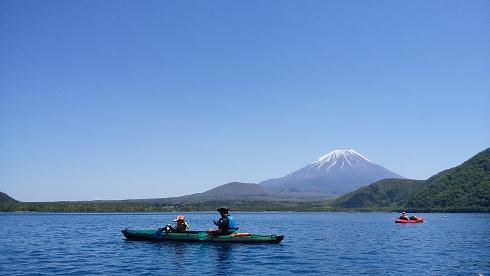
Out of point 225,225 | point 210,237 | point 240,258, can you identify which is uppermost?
point 225,225

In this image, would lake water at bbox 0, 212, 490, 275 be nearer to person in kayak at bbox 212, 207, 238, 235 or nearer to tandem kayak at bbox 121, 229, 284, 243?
tandem kayak at bbox 121, 229, 284, 243

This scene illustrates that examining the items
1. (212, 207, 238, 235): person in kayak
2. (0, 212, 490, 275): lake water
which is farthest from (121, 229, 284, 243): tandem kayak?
A: (0, 212, 490, 275): lake water

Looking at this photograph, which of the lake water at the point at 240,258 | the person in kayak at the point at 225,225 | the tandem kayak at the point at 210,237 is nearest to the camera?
the lake water at the point at 240,258

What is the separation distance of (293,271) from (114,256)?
52.4 ft

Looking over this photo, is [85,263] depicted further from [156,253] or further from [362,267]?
[362,267]

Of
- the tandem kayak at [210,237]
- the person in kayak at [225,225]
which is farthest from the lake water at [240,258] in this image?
the person in kayak at [225,225]

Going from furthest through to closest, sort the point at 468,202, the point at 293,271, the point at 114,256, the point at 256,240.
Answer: the point at 468,202 → the point at 256,240 → the point at 114,256 → the point at 293,271

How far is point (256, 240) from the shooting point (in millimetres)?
47000

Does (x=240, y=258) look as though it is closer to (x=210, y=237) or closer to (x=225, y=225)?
(x=225, y=225)

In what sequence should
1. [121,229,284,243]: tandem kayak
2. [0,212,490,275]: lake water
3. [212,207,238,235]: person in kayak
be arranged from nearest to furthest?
[0,212,490,275]: lake water → [121,229,284,243]: tandem kayak → [212,207,238,235]: person in kayak

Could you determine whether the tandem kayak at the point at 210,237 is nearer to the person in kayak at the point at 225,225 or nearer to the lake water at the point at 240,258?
the person in kayak at the point at 225,225

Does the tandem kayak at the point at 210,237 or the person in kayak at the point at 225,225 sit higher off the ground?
the person in kayak at the point at 225,225

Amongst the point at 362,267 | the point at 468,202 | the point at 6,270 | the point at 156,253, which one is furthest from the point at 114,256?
the point at 468,202

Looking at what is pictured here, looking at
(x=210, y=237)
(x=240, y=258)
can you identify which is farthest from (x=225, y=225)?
(x=240, y=258)
